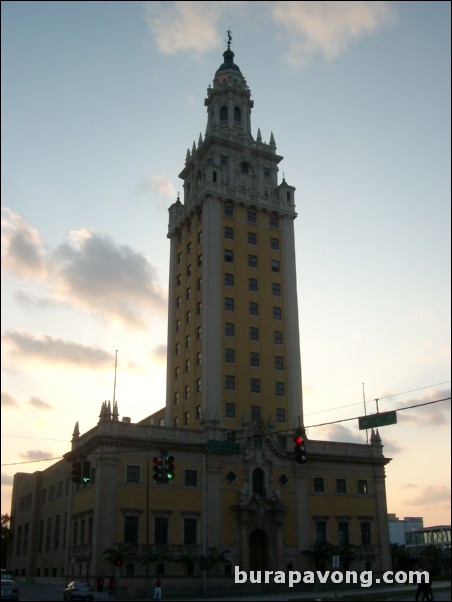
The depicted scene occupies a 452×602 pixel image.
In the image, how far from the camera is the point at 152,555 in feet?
200

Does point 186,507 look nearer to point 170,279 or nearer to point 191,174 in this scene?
point 170,279

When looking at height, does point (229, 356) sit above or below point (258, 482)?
above

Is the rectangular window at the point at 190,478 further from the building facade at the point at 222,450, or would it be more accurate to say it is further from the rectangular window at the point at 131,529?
the rectangular window at the point at 131,529

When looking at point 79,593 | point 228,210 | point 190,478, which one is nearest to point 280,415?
point 190,478

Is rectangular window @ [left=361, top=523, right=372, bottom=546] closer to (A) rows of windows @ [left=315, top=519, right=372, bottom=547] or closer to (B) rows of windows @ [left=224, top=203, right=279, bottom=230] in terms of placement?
(A) rows of windows @ [left=315, top=519, right=372, bottom=547]

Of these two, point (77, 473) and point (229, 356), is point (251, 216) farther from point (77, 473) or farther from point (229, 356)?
point (77, 473)

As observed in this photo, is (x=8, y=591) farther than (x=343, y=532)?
No

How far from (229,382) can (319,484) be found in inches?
594

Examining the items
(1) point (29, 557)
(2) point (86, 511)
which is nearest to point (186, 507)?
(2) point (86, 511)

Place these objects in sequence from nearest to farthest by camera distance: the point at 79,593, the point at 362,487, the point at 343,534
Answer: the point at 79,593 < the point at 343,534 < the point at 362,487

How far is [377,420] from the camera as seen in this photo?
3722 cm

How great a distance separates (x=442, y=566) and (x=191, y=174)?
6264 centimetres

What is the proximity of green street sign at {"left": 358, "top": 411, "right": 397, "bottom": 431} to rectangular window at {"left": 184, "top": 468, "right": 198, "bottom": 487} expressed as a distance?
107 ft

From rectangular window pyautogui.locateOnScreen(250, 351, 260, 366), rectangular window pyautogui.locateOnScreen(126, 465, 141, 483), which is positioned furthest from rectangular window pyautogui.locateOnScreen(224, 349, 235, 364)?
rectangular window pyautogui.locateOnScreen(126, 465, 141, 483)
